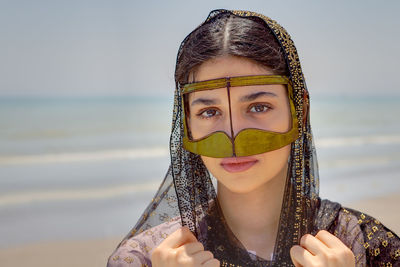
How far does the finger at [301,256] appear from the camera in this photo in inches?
73.0

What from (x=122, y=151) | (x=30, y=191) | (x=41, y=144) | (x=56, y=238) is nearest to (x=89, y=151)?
(x=122, y=151)

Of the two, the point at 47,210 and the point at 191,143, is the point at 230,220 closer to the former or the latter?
the point at 191,143

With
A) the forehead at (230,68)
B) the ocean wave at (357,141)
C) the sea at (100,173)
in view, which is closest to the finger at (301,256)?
the forehead at (230,68)

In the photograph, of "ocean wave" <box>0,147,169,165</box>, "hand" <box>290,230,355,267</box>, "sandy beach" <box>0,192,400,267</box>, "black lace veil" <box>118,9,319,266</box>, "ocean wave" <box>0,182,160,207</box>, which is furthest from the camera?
"ocean wave" <box>0,147,169,165</box>

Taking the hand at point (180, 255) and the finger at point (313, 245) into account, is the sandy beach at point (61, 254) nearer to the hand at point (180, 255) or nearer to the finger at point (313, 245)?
the hand at point (180, 255)

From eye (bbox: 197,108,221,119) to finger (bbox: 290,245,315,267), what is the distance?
603 millimetres

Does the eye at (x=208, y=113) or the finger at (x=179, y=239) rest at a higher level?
the eye at (x=208, y=113)

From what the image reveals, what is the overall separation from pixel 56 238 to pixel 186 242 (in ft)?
12.9

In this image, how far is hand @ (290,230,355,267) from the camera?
→ 5.97ft

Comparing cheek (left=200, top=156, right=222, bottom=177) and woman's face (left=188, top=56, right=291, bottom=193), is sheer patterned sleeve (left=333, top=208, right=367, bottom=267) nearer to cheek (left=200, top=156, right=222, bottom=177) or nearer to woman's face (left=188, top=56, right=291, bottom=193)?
woman's face (left=188, top=56, right=291, bottom=193)

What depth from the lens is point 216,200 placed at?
2359mm

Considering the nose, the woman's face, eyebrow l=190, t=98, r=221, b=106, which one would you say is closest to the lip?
the woman's face

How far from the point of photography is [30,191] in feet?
25.1

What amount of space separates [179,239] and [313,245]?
50 cm
